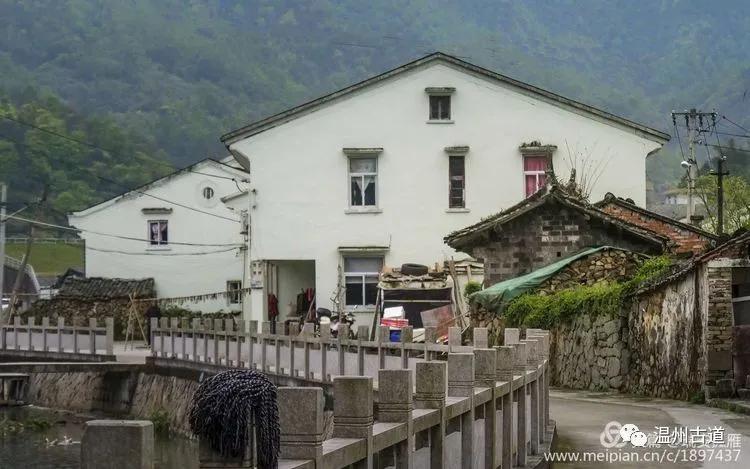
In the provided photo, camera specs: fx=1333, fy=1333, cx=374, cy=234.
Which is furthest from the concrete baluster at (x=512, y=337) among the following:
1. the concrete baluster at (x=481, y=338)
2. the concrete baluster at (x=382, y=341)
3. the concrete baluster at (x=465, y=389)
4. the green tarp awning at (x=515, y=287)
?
the green tarp awning at (x=515, y=287)

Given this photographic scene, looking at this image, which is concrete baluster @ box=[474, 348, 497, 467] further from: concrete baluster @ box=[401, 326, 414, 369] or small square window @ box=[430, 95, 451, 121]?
small square window @ box=[430, 95, 451, 121]

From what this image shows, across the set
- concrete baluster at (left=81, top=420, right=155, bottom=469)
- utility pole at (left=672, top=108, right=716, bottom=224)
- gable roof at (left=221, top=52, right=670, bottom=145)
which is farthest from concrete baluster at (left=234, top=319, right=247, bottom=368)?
utility pole at (left=672, top=108, right=716, bottom=224)

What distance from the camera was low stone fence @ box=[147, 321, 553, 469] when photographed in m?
5.83

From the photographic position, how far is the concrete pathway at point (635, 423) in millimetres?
13373

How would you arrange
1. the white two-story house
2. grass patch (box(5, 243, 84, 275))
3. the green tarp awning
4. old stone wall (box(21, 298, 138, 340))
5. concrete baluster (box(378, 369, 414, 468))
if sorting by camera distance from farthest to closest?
1. grass patch (box(5, 243, 84, 275))
2. old stone wall (box(21, 298, 138, 340))
3. the white two-story house
4. the green tarp awning
5. concrete baluster (box(378, 369, 414, 468))

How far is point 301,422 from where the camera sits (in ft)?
19.0

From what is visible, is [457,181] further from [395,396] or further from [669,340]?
[395,396]

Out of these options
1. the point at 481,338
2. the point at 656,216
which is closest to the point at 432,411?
the point at 481,338

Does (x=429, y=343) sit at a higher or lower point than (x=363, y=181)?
lower

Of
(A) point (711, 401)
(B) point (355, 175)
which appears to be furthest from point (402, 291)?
(A) point (711, 401)

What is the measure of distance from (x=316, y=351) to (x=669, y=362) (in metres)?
6.04

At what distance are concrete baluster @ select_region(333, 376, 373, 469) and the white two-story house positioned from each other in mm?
33561

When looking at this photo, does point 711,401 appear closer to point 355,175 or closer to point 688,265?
point 688,265

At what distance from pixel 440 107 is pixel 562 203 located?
32.4 feet
